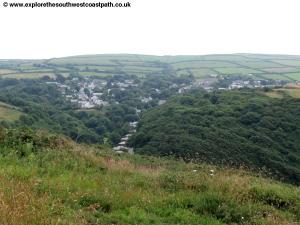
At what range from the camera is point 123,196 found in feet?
27.4

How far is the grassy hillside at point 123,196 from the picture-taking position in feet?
22.0

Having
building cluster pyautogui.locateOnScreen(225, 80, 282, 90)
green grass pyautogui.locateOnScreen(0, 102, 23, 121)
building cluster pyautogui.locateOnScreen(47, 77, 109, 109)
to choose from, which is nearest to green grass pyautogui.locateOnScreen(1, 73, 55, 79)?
building cluster pyautogui.locateOnScreen(47, 77, 109, 109)

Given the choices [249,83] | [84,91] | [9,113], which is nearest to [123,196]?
[9,113]

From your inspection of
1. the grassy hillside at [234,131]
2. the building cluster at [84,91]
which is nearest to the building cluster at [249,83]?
the grassy hillside at [234,131]

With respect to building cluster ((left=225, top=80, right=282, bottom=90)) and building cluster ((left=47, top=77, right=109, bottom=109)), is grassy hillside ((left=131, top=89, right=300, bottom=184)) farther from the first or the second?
building cluster ((left=225, top=80, right=282, bottom=90))

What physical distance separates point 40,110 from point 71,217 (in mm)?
113462

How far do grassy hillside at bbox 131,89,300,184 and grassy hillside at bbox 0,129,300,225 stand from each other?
51269mm

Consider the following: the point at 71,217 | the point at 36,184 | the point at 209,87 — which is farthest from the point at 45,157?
the point at 209,87

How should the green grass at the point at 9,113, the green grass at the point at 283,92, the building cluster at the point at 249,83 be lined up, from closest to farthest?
the green grass at the point at 9,113, the green grass at the point at 283,92, the building cluster at the point at 249,83

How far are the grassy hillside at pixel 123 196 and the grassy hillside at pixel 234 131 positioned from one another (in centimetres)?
5127

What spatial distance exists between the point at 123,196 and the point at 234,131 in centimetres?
8936

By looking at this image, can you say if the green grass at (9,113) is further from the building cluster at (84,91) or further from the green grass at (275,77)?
the green grass at (275,77)

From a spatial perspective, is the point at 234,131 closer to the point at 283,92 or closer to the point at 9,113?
the point at 283,92

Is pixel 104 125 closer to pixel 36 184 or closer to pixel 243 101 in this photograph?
pixel 243 101
